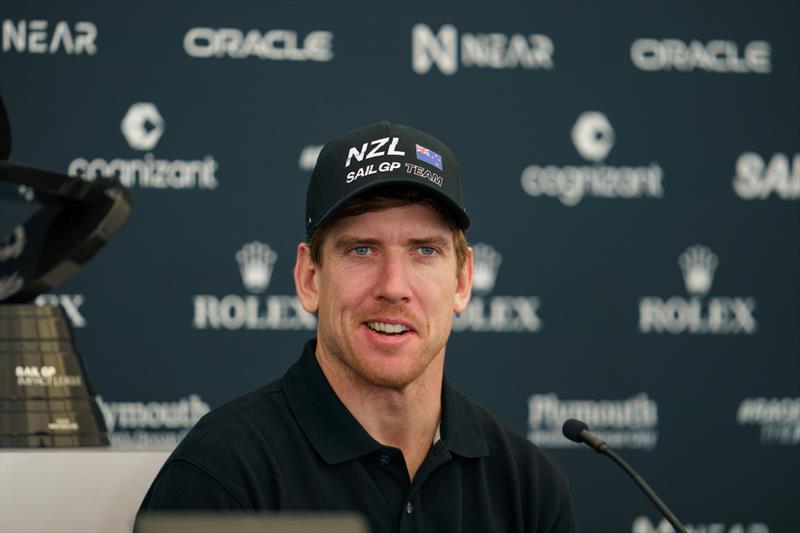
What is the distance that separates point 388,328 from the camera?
1.62 metres

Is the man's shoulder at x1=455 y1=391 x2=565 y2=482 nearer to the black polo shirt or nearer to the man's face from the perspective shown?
the black polo shirt

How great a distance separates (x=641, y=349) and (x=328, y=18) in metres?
1.23

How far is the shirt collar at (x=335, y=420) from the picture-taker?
1.58 metres

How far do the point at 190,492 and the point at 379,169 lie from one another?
0.51 meters

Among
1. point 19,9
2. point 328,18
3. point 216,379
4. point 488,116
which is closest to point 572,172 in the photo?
point 488,116

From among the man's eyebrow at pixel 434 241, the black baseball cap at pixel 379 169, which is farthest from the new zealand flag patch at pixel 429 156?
the man's eyebrow at pixel 434 241

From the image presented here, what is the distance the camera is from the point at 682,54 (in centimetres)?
319

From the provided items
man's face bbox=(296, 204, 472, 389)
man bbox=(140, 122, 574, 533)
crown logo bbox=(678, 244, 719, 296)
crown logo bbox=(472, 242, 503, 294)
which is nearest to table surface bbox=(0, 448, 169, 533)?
→ man bbox=(140, 122, 574, 533)

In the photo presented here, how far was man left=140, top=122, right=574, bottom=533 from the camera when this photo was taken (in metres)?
1.55

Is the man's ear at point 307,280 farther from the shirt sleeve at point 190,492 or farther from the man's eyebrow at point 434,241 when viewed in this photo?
the shirt sleeve at point 190,492

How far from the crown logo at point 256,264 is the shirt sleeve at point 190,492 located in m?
1.46

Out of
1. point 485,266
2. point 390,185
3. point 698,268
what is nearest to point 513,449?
point 390,185

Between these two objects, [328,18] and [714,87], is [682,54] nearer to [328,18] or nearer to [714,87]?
[714,87]

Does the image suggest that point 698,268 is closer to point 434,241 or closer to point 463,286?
point 463,286
